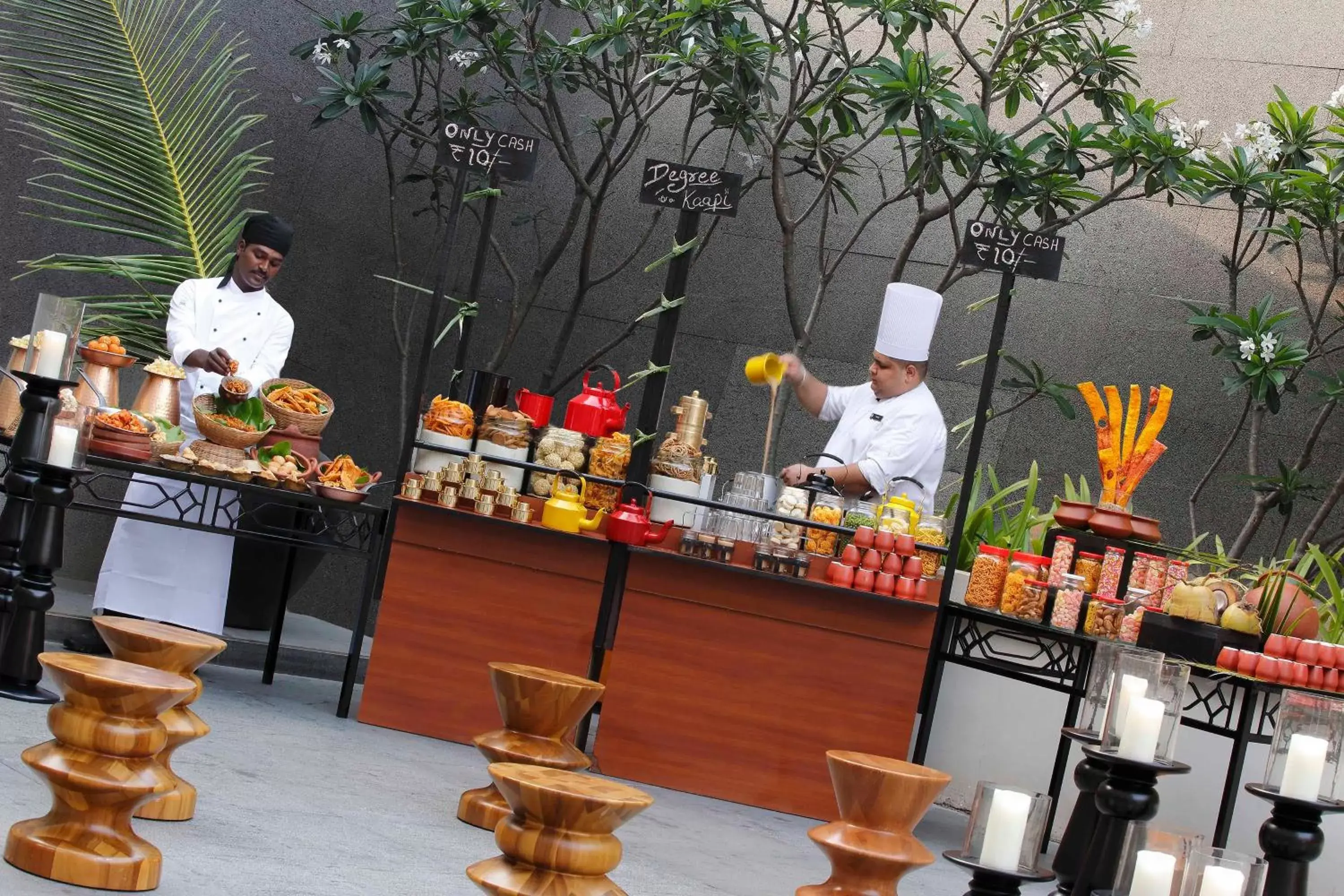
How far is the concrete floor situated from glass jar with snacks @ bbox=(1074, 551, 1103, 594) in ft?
3.08

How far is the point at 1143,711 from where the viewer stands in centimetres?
207

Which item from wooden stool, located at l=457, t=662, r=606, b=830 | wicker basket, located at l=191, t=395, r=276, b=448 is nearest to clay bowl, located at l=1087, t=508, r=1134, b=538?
wooden stool, located at l=457, t=662, r=606, b=830

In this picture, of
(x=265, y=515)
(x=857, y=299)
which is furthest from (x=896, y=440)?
(x=265, y=515)

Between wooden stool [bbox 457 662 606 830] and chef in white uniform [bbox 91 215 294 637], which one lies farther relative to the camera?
chef in white uniform [bbox 91 215 294 637]

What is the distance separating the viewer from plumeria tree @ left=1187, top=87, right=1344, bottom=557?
591cm

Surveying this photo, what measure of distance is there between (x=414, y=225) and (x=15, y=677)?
397 centimetres

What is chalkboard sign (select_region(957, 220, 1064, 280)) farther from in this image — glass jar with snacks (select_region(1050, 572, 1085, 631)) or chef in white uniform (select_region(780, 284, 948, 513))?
glass jar with snacks (select_region(1050, 572, 1085, 631))

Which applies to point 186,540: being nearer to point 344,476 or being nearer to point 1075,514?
point 344,476

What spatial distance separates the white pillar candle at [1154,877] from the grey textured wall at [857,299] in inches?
203

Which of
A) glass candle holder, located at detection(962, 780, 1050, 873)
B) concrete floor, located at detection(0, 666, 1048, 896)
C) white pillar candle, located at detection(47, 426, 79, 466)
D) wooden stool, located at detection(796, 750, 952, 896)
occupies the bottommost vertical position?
concrete floor, located at detection(0, 666, 1048, 896)

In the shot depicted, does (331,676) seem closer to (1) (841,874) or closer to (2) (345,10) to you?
(2) (345,10)

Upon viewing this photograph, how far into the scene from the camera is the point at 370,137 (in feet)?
22.6

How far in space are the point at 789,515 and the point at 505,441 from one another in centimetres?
98

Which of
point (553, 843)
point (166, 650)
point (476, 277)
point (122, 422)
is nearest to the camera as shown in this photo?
point (553, 843)
